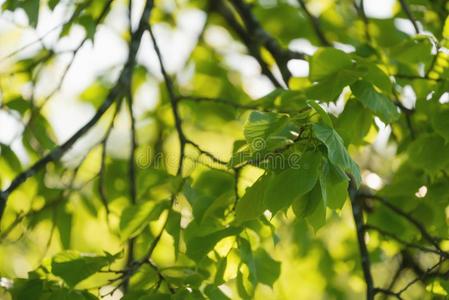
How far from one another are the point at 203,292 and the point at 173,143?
2.28m

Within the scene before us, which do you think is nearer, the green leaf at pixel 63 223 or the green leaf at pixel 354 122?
the green leaf at pixel 354 122

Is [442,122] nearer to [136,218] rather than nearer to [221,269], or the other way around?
[221,269]

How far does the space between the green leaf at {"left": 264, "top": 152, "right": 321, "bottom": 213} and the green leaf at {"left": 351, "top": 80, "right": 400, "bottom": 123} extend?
0.43 meters

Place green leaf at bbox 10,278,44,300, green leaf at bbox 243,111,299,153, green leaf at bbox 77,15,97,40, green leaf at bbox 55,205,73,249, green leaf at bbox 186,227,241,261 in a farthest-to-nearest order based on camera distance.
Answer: green leaf at bbox 55,205,73,249
green leaf at bbox 77,15,97,40
green leaf at bbox 10,278,44,300
green leaf at bbox 186,227,241,261
green leaf at bbox 243,111,299,153

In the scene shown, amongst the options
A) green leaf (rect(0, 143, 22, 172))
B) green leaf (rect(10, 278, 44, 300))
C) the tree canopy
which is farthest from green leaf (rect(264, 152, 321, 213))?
green leaf (rect(0, 143, 22, 172))

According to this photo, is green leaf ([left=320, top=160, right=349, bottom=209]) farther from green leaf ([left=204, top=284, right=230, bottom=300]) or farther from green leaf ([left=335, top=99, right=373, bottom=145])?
green leaf ([left=204, top=284, right=230, bottom=300])

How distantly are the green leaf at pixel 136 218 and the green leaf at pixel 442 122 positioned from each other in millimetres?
806

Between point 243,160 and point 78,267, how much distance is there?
63 centimetres

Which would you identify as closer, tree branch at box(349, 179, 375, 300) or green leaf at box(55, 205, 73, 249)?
tree branch at box(349, 179, 375, 300)

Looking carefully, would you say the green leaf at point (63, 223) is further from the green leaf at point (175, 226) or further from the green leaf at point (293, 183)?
the green leaf at point (293, 183)

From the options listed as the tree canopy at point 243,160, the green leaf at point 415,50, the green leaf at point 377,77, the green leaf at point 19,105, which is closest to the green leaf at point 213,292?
the tree canopy at point 243,160

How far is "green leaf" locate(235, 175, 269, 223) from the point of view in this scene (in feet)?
5.30

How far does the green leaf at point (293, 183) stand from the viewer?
150 centimetres

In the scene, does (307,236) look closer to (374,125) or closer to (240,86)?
(240,86)
